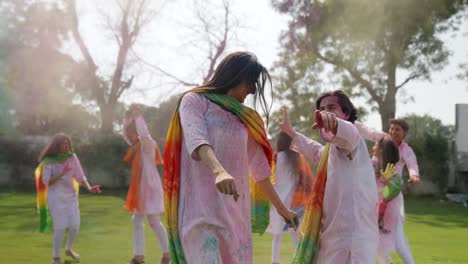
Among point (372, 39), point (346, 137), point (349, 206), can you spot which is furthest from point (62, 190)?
point (372, 39)

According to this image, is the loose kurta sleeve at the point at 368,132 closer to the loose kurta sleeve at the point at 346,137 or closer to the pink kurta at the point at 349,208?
the pink kurta at the point at 349,208

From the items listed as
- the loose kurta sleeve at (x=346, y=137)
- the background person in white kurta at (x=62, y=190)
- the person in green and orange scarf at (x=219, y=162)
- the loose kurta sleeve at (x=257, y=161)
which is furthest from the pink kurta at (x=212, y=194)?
the background person in white kurta at (x=62, y=190)

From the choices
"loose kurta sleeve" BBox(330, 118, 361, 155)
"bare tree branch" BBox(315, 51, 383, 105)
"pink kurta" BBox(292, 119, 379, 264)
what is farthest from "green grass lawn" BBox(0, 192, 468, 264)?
"bare tree branch" BBox(315, 51, 383, 105)

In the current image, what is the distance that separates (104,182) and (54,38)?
10988mm

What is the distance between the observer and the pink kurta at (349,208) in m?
4.04

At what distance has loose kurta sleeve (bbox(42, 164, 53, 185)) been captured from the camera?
9055 millimetres

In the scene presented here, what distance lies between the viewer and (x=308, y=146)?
4879 mm

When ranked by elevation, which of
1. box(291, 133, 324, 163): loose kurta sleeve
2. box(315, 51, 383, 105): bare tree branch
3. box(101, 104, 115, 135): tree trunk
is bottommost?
box(291, 133, 324, 163): loose kurta sleeve

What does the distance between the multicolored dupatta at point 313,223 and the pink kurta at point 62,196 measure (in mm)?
5502

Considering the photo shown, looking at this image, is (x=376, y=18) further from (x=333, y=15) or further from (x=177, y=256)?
(x=177, y=256)

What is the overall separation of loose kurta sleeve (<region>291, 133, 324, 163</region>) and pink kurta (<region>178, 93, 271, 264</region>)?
1.46 m

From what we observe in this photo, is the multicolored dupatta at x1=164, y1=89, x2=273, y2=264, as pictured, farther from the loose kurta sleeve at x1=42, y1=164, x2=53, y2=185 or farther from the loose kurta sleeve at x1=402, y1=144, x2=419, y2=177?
the loose kurta sleeve at x1=42, y1=164, x2=53, y2=185

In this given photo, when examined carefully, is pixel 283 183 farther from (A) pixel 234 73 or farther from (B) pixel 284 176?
(A) pixel 234 73

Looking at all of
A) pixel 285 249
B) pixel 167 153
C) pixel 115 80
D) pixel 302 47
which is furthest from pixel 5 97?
pixel 167 153
